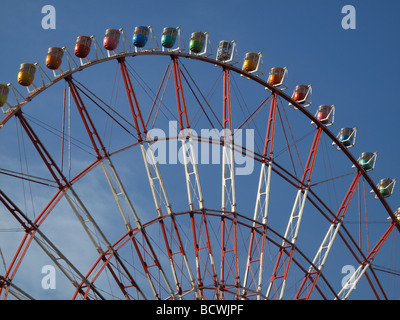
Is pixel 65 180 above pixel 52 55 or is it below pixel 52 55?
below

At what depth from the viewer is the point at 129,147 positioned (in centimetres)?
4409

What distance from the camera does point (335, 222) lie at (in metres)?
49.6

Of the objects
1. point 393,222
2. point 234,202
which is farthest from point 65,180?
point 393,222

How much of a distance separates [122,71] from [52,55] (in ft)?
11.3
